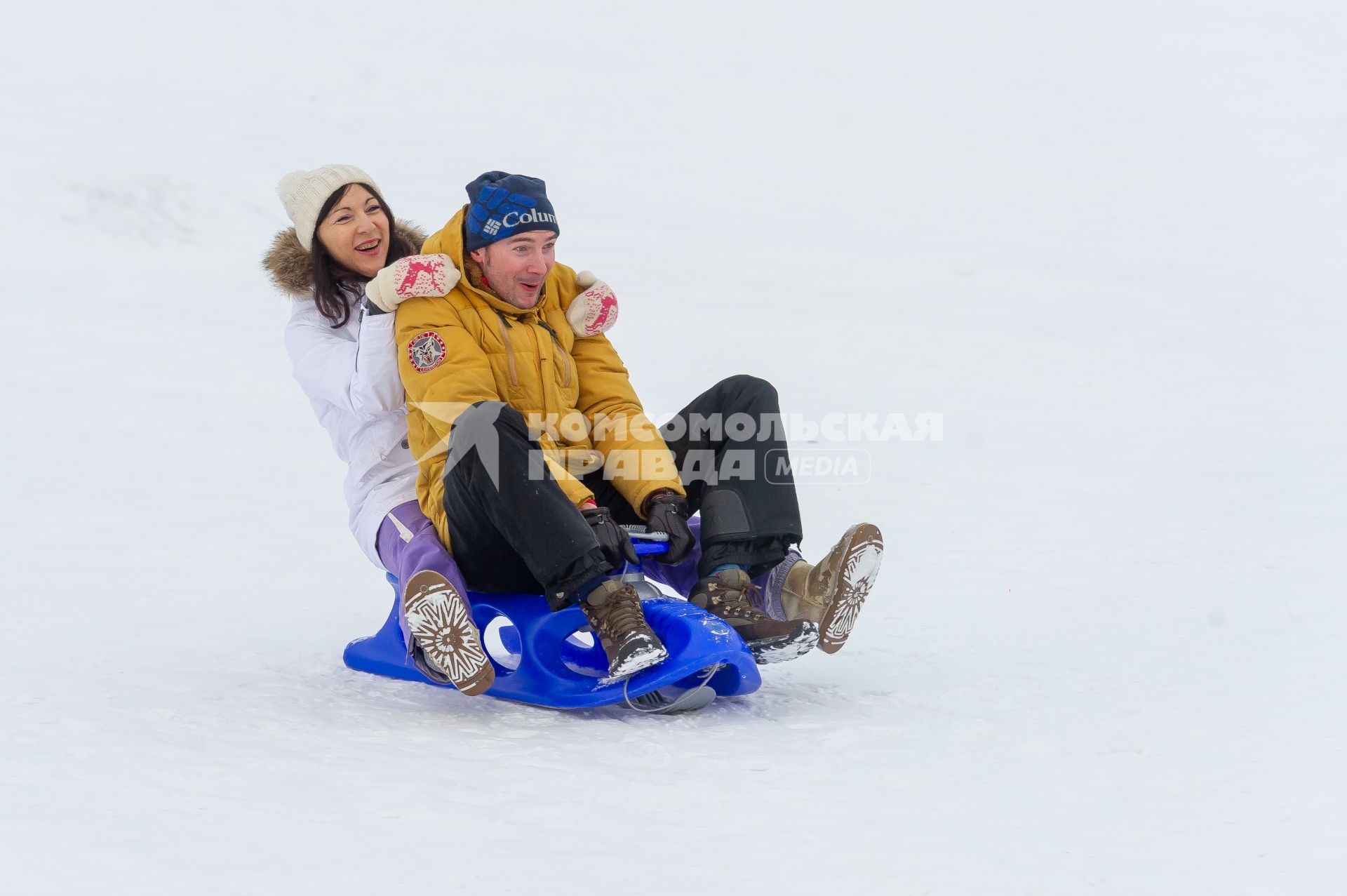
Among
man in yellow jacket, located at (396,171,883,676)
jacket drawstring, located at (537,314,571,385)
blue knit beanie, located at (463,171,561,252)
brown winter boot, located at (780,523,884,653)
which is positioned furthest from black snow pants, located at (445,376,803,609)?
blue knit beanie, located at (463,171,561,252)

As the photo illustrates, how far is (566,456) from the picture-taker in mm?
3461

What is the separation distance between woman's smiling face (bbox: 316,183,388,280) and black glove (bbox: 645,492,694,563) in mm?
1014

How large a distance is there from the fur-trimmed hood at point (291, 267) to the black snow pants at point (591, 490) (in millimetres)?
884

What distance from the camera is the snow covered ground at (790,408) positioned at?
2387 mm

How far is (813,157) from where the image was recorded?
14.4 meters

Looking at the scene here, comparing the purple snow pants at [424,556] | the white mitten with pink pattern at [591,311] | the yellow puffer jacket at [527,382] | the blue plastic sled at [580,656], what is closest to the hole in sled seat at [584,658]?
the blue plastic sled at [580,656]

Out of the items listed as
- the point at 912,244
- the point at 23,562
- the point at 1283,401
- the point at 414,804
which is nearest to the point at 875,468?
the point at 1283,401

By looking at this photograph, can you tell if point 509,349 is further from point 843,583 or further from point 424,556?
point 843,583

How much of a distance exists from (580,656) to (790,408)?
173 inches

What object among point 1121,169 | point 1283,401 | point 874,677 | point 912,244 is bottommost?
point 874,677

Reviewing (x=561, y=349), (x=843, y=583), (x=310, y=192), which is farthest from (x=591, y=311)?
(x=843, y=583)

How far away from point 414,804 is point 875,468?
14.5 ft

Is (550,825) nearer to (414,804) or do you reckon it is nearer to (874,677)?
(414,804)

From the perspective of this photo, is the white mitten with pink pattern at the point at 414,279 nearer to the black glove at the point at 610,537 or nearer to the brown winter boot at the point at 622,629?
the black glove at the point at 610,537
